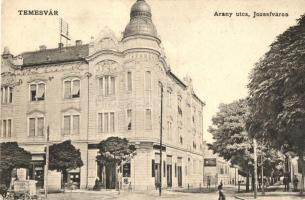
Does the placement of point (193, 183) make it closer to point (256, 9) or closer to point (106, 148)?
point (106, 148)

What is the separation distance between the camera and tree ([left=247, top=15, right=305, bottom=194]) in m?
20.7

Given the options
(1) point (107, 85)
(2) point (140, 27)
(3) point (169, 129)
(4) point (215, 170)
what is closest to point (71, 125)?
(1) point (107, 85)

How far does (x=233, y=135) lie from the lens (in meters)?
34.2

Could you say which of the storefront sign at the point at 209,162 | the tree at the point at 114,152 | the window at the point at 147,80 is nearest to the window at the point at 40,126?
the tree at the point at 114,152

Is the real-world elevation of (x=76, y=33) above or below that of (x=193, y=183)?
above

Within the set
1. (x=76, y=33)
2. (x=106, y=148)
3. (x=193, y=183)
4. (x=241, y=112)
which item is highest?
(x=76, y=33)

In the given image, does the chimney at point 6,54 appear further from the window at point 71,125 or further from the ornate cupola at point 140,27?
the window at point 71,125

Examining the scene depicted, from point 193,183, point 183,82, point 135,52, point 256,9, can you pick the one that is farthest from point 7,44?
point 193,183

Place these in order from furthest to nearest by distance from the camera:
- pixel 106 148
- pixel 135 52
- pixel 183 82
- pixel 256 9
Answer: pixel 183 82 → pixel 135 52 → pixel 106 148 → pixel 256 9

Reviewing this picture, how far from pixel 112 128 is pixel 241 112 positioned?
29.8ft

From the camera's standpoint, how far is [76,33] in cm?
2323

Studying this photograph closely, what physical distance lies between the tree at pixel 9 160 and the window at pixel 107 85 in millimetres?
7796

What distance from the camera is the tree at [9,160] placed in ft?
75.6

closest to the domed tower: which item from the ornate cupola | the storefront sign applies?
the ornate cupola
